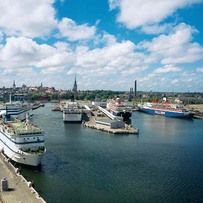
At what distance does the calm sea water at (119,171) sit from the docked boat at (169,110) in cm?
5844

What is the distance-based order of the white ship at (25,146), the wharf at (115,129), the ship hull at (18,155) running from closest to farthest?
the ship hull at (18,155) → the white ship at (25,146) → the wharf at (115,129)

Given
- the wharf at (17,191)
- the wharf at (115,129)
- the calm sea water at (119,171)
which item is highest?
the wharf at (115,129)

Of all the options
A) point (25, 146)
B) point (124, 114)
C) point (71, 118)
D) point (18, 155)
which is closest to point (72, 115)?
point (71, 118)

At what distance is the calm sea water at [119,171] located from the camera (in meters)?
32.8

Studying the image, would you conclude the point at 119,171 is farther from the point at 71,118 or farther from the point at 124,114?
the point at 124,114

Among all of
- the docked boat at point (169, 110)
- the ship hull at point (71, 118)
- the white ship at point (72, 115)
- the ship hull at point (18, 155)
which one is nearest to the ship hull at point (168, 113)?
the docked boat at point (169, 110)

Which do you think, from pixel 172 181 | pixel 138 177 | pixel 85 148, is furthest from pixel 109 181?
pixel 85 148

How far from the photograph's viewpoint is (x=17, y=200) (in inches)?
1072

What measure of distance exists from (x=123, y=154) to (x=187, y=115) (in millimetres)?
77589

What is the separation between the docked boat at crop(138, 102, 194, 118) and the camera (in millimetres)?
122887

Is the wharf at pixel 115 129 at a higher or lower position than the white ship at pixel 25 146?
lower

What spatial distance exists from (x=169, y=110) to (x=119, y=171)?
9536 cm

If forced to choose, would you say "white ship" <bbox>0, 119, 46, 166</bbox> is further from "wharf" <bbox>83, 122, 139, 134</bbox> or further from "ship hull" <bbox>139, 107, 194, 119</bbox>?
"ship hull" <bbox>139, 107, 194, 119</bbox>

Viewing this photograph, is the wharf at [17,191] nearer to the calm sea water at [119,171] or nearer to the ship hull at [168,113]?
the calm sea water at [119,171]
